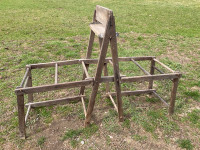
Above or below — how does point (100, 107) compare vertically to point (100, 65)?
below

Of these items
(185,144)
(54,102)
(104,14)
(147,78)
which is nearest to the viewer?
(104,14)

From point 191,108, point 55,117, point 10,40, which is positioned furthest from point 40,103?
point 10,40

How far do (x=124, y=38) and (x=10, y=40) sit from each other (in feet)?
16.1

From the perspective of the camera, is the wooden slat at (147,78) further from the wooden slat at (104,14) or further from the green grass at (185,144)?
the green grass at (185,144)

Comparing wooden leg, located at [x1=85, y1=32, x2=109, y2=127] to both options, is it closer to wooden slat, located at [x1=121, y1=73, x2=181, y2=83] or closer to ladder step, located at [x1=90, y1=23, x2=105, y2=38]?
ladder step, located at [x1=90, y1=23, x2=105, y2=38]

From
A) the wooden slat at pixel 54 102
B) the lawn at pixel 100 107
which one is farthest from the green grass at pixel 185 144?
the wooden slat at pixel 54 102

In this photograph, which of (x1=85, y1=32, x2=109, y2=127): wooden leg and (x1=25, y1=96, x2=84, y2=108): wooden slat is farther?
(x1=25, y1=96, x2=84, y2=108): wooden slat

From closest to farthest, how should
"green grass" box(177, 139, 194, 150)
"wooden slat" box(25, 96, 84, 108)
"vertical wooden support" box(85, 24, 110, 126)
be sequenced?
"vertical wooden support" box(85, 24, 110, 126) < "green grass" box(177, 139, 194, 150) < "wooden slat" box(25, 96, 84, 108)

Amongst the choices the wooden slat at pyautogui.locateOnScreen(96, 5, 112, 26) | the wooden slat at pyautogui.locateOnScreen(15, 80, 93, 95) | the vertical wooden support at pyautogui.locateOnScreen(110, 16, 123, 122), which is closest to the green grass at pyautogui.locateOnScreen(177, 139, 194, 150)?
the vertical wooden support at pyautogui.locateOnScreen(110, 16, 123, 122)

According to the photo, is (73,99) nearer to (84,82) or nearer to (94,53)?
(84,82)

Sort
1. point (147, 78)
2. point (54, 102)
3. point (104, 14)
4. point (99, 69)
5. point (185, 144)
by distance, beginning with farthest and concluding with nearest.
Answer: point (54, 102) → point (147, 78) → point (185, 144) → point (99, 69) → point (104, 14)

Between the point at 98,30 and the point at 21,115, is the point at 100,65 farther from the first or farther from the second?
the point at 21,115

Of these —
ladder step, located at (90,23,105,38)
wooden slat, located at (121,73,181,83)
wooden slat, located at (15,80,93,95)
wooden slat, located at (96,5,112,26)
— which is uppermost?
wooden slat, located at (96,5,112,26)

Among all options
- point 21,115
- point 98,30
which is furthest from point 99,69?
point 21,115
